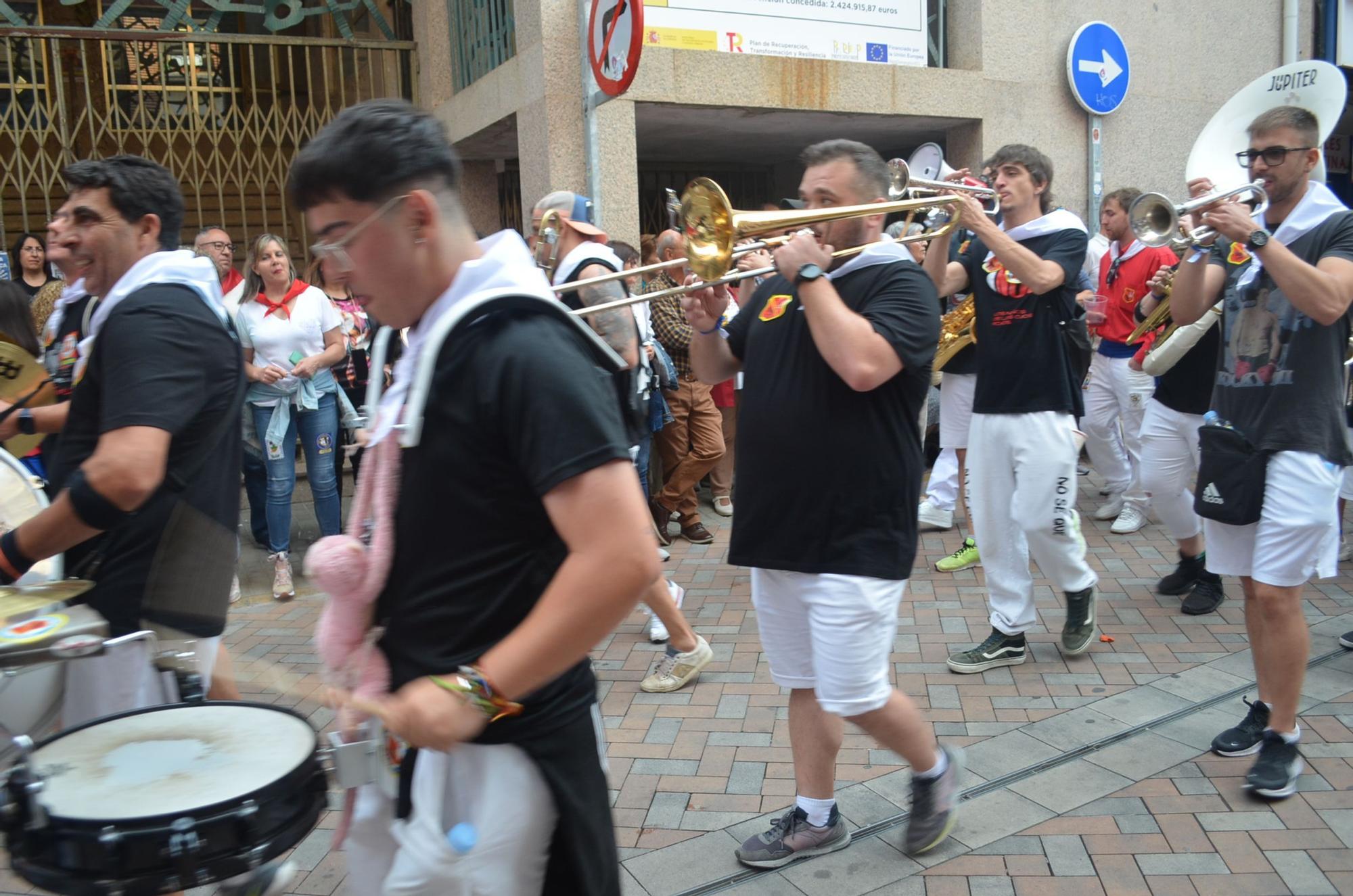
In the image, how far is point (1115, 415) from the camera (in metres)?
6.68

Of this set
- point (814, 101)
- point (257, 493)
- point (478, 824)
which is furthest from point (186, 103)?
point (478, 824)

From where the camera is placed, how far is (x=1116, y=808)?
3.23 metres

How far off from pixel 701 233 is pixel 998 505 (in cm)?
200

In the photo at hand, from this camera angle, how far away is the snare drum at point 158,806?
153 cm

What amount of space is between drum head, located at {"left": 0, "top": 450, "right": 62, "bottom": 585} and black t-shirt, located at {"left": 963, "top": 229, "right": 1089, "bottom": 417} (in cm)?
333

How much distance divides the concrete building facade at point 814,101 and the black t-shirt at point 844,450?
4825mm

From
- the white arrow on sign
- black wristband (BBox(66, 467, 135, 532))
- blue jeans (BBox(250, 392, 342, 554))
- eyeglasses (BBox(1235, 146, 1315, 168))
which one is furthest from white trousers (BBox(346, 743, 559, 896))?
the white arrow on sign

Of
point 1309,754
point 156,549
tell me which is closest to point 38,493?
point 156,549

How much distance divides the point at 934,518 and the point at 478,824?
18.0 feet

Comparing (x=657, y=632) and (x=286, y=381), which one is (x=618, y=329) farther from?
(x=286, y=381)

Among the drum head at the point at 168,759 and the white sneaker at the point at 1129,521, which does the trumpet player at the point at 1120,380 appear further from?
the drum head at the point at 168,759

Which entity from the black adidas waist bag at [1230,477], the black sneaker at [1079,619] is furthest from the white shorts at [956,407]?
the black adidas waist bag at [1230,477]

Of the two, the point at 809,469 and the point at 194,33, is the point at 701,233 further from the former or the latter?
the point at 194,33

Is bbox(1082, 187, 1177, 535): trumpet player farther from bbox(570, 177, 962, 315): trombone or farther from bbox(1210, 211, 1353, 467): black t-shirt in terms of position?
bbox(570, 177, 962, 315): trombone
